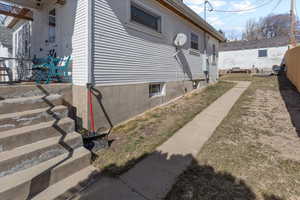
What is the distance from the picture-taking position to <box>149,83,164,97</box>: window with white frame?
21.3 feet

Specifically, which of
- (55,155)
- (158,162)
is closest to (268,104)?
(158,162)

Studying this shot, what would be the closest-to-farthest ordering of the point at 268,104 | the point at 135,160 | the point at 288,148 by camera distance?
1. the point at 135,160
2. the point at 288,148
3. the point at 268,104

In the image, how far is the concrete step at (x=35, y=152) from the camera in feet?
7.43

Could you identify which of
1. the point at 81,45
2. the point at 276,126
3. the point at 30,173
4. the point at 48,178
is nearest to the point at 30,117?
the point at 30,173

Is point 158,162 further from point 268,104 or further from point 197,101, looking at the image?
point 268,104

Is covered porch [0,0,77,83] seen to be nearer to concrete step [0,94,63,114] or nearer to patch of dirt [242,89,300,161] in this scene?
concrete step [0,94,63,114]

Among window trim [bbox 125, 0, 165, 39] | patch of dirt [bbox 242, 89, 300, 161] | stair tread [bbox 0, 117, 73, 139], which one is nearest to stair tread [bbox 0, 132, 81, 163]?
stair tread [bbox 0, 117, 73, 139]

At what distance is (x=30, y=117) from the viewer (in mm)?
3004

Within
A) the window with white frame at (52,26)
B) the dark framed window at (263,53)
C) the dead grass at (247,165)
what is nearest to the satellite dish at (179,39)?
the dead grass at (247,165)

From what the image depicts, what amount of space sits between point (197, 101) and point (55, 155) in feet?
19.7

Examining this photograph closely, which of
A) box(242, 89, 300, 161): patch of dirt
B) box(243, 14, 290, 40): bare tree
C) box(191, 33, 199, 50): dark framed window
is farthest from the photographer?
box(243, 14, 290, 40): bare tree

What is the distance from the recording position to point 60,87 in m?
4.22

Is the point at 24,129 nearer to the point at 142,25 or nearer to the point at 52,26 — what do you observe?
the point at 52,26

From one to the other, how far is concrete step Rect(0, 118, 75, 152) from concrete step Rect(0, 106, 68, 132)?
0.34 ft
